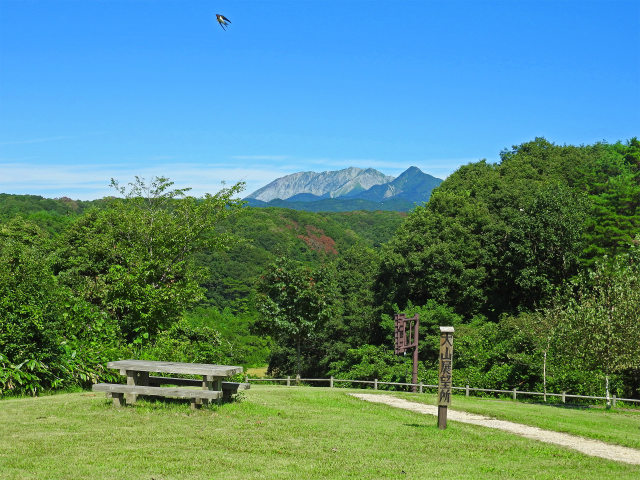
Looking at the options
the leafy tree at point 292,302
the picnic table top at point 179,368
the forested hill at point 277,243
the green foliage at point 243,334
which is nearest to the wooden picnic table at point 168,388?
the picnic table top at point 179,368

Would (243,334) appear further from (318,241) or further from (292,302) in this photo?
(318,241)

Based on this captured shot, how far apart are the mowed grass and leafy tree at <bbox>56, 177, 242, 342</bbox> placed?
26.8ft

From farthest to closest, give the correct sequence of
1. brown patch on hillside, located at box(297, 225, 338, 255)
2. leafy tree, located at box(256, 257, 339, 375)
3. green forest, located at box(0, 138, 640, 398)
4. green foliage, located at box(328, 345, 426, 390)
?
brown patch on hillside, located at box(297, 225, 338, 255), leafy tree, located at box(256, 257, 339, 375), green foliage, located at box(328, 345, 426, 390), green forest, located at box(0, 138, 640, 398)

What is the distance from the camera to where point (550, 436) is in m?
12.8

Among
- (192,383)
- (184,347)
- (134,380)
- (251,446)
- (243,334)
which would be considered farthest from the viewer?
(243,334)

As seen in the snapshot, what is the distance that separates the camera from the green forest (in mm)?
18609

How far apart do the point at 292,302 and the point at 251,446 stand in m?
33.0

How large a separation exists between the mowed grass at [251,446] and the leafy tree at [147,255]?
8168 mm

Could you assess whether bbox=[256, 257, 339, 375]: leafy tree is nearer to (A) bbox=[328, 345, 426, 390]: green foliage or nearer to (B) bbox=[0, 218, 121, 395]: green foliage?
(A) bbox=[328, 345, 426, 390]: green foliage

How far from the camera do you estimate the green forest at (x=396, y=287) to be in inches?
733

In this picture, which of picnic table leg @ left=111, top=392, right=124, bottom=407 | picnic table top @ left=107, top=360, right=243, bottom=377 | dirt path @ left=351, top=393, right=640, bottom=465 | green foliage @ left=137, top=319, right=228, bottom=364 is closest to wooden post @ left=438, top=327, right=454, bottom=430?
dirt path @ left=351, top=393, right=640, bottom=465

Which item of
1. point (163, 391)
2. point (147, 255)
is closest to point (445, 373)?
point (163, 391)

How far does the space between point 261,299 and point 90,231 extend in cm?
1268

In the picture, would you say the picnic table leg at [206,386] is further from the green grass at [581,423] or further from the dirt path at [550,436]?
the green grass at [581,423]
